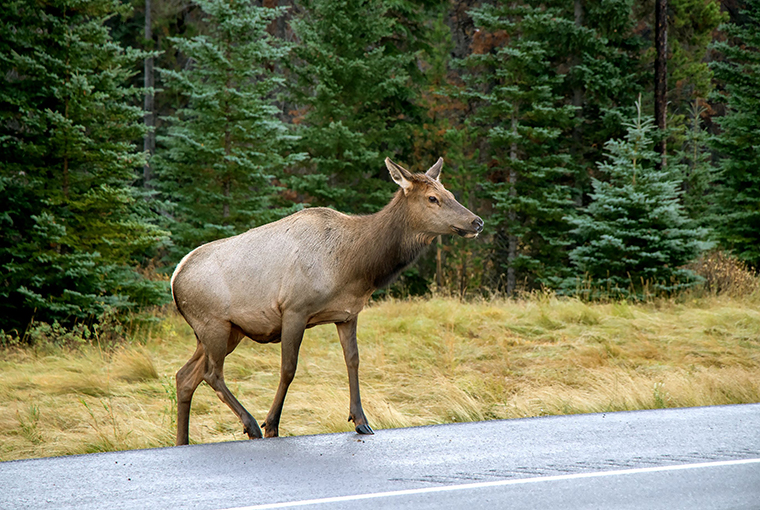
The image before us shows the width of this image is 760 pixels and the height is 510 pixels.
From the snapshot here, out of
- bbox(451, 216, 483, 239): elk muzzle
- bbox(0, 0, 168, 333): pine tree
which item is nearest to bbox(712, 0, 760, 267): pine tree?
bbox(0, 0, 168, 333): pine tree

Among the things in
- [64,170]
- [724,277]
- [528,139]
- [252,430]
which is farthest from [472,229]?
[528,139]

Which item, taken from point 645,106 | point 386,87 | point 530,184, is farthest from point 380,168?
point 645,106

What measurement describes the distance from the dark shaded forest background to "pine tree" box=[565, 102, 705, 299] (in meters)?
0.07

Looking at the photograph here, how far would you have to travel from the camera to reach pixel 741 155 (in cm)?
2127

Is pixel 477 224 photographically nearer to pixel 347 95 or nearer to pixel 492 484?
pixel 492 484

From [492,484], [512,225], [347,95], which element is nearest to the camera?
[492,484]

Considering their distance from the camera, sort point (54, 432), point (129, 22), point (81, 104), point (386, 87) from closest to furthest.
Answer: point (54, 432) → point (81, 104) → point (386, 87) → point (129, 22)

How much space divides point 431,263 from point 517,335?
927 centimetres

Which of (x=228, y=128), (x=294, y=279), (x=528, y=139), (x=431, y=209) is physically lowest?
(x=294, y=279)

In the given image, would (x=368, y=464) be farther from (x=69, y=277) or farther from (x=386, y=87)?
(x=386, y=87)

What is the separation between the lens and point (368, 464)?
5414 mm

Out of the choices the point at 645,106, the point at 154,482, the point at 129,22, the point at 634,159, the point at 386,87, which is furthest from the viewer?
the point at 129,22

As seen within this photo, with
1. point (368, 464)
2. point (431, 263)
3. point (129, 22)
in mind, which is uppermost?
point (129, 22)

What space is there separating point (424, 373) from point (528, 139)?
13.9 m
